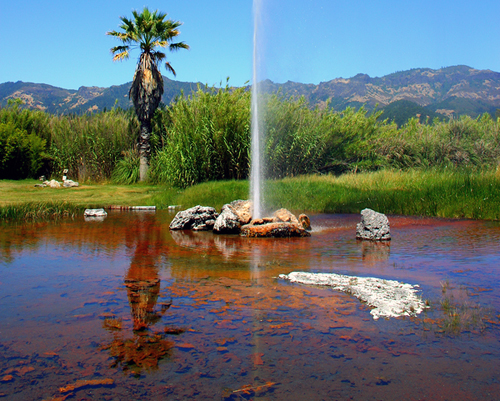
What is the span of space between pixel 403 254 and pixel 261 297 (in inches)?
124

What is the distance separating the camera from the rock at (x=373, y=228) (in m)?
8.01

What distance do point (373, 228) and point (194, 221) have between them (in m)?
3.88

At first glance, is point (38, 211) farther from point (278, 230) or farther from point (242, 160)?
point (242, 160)

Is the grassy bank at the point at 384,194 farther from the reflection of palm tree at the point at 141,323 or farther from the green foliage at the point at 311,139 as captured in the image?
the reflection of palm tree at the point at 141,323

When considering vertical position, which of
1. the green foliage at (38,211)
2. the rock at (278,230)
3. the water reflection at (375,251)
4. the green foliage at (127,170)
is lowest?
the water reflection at (375,251)

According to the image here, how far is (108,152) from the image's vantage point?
79.4 ft

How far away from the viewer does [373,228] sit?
8.08m

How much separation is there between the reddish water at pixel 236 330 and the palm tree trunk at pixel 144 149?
16948 millimetres

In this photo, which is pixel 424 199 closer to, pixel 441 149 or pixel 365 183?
pixel 365 183

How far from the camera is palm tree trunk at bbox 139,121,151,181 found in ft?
76.3

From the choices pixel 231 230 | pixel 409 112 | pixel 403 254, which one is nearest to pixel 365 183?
pixel 231 230

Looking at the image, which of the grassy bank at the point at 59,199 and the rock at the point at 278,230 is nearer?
the rock at the point at 278,230

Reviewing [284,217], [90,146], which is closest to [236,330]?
[284,217]

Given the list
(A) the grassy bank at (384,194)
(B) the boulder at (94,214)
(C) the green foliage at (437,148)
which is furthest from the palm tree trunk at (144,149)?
(C) the green foliage at (437,148)
